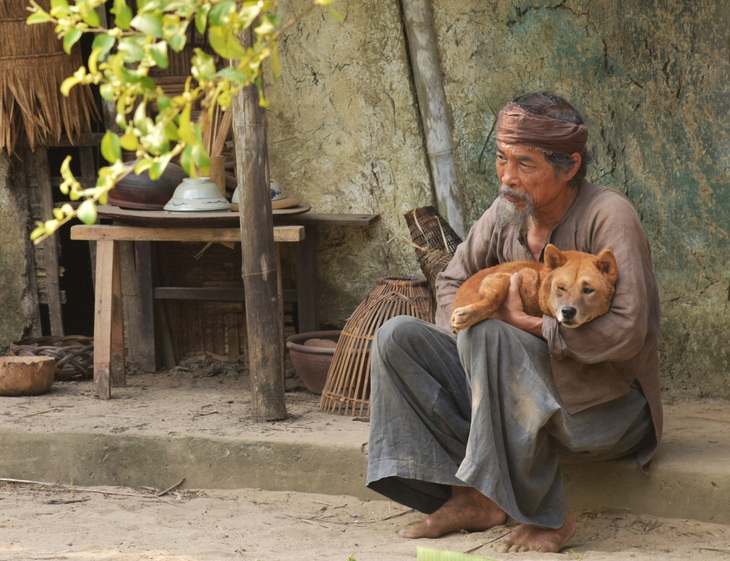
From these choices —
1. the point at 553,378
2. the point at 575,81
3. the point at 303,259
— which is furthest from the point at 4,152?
the point at 553,378

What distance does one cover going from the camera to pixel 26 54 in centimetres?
545

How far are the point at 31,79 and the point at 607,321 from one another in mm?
3555

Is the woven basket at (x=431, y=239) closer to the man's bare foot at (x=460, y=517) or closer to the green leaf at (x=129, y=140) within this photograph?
the man's bare foot at (x=460, y=517)

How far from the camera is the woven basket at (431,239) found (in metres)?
4.75

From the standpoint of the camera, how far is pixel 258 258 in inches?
170

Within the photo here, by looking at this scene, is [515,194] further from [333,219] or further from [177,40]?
[177,40]

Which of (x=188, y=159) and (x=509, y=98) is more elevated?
(x=509, y=98)

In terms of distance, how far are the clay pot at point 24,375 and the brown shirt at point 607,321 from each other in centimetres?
231

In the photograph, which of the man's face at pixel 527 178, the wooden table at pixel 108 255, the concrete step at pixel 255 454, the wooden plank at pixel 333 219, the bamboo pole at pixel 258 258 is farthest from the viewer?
the wooden plank at pixel 333 219

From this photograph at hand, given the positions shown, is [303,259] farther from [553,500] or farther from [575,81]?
[553,500]

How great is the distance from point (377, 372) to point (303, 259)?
1.99 meters

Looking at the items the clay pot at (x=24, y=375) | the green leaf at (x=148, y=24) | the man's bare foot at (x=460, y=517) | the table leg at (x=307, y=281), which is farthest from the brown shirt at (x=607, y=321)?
the clay pot at (x=24, y=375)

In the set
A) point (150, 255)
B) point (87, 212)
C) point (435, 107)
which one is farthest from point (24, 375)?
point (87, 212)

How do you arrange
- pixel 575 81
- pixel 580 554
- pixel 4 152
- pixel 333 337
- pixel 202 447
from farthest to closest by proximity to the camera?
1. pixel 4 152
2. pixel 333 337
3. pixel 575 81
4. pixel 202 447
5. pixel 580 554
